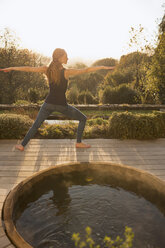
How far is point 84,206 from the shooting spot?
7.77ft

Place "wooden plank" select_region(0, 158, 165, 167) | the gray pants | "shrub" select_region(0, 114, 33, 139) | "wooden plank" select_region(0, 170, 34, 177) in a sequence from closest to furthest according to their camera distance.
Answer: "wooden plank" select_region(0, 170, 34, 177) < "wooden plank" select_region(0, 158, 165, 167) < the gray pants < "shrub" select_region(0, 114, 33, 139)

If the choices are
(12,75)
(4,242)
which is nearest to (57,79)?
(4,242)

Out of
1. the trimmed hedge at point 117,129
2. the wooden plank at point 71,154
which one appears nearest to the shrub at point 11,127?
the trimmed hedge at point 117,129

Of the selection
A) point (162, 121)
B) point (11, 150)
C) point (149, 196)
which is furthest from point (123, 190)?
point (162, 121)

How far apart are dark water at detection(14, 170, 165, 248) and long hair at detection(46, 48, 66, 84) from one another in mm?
1725

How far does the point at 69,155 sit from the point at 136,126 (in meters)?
1.95

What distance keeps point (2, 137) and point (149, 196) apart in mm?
3759

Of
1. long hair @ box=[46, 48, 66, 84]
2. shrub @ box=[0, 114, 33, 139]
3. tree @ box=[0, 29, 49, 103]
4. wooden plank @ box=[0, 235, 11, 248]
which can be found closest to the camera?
wooden plank @ box=[0, 235, 11, 248]

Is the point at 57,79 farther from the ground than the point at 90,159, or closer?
farther from the ground

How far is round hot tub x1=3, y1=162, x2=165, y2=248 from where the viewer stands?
1.88 metres

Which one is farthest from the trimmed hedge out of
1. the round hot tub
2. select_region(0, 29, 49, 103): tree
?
select_region(0, 29, 49, 103): tree

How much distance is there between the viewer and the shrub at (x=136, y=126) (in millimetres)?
5047

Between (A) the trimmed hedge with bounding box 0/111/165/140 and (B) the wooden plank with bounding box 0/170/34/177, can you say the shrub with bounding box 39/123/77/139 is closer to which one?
(A) the trimmed hedge with bounding box 0/111/165/140

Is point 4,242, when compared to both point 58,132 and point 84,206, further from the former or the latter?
point 58,132
